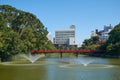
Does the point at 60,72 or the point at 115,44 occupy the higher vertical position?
the point at 115,44

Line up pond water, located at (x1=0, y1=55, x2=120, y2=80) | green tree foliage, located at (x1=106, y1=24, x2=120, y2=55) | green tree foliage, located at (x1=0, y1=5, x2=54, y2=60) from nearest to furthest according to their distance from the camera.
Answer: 1. pond water, located at (x1=0, y1=55, x2=120, y2=80)
2. green tree foliage, located at (x1=0, y1=5, x2=54, y2=60)
3. green tree foliage, located at (x1=106, y1=24, x2=120, y2=55)

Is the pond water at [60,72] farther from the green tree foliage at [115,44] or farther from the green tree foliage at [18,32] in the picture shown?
the green tree foliage at [115,44]

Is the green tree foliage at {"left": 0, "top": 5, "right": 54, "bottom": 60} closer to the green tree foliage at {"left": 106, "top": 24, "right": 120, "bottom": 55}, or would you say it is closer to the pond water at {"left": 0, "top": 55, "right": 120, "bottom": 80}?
the pond water at {"left": 0, "top": 55, "right": 120, "bottom": 80}

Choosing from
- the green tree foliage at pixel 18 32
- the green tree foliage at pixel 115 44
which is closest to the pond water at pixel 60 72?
the green tree foliage at pixel 18 32

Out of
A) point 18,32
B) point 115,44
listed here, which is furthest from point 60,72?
point 115,44

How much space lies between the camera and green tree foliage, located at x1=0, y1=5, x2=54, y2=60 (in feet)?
207

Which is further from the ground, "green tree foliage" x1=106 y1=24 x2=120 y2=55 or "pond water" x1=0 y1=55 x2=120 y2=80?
"green tree foliage" x1=106 y1=24 x2=120 y2=55

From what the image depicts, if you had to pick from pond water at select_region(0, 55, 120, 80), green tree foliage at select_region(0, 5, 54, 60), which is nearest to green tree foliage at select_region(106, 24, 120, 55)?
green tree foliage at select_region(0, 5, 54, 60)

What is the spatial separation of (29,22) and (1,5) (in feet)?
36.0

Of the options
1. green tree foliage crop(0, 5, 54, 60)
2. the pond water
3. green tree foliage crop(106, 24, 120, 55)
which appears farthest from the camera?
green tree foliage crop(106, 24, 120, 55)

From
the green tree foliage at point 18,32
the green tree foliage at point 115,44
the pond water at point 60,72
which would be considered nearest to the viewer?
the pond water at point 60,72

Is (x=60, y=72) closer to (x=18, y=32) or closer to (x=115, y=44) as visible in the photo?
(x=18, y=32)

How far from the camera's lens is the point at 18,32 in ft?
282

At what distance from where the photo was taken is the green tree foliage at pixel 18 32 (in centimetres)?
6311
